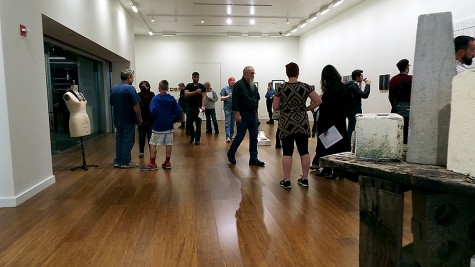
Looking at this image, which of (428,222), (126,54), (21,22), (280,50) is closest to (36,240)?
(21,22)

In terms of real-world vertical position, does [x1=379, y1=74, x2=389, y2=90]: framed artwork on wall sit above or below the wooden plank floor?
above

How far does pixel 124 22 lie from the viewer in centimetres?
1061

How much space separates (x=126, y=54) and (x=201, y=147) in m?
4.71

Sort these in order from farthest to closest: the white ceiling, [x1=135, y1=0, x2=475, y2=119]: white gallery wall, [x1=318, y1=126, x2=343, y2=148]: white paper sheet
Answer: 1. the white ceiling
2. [x1=135, y1=0, x2=475, y2=119]: white gallery wall
3. [x1=318, y1=126, x2=343, y2=148]: white paper sheet

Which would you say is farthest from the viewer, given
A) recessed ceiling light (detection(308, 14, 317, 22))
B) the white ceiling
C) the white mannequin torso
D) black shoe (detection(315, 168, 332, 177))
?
recessed ceiling light (detection(308, 14, 317, 22))

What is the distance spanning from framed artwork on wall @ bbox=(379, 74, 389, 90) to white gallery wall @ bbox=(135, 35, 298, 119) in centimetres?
701

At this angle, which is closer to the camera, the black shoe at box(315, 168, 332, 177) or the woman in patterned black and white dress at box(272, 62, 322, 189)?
the woman in patterned black and white dress at box(272, 62, 322, 189)

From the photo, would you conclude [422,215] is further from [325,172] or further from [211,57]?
[211,57]

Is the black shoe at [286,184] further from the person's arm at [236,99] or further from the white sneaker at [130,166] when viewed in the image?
the white sneaker at [130,166]

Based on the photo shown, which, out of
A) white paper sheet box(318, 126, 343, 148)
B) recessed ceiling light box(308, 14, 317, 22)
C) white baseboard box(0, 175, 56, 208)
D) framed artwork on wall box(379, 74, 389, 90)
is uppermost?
recessed ceiling light box(308, 14, 317, 22)

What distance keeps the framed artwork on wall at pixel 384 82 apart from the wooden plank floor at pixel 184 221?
5208 mm

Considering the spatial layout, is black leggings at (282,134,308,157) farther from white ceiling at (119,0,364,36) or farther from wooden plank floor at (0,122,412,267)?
white ceiling at (119,0,364,36)

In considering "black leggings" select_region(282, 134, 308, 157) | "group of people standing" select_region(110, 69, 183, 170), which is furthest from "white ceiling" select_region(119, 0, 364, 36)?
"black leggings" select_region(282, 134, 308, 157)

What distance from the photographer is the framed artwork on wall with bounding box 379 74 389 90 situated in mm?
9164
